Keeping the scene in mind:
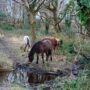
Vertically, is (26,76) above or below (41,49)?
below

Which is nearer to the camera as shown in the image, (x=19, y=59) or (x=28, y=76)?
(x=28, y=76)

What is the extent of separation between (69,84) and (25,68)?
6145mm

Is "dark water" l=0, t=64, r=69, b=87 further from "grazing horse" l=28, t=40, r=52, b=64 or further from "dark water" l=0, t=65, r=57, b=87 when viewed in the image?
"grazing horse" l=28, t=40, r=52, b=64

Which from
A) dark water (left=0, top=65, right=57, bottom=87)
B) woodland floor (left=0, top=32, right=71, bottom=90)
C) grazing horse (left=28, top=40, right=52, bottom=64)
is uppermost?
grazing horse (left=28, top=40, right=52, bottom=64)

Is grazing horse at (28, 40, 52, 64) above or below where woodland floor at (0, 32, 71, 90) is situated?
above

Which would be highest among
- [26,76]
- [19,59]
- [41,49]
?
[41,49]

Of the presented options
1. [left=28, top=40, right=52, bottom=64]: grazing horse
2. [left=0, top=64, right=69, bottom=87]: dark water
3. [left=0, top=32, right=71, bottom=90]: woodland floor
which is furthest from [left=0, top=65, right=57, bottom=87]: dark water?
[left=28, top=40, right=52, bottom=64]: grazing horse

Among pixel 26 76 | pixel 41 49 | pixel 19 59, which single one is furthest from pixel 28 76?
pixel 19 59

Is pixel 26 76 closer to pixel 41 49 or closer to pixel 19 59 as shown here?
pixel 41 49

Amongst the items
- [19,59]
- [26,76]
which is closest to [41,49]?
[19,59]

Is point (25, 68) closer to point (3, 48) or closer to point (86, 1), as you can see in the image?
point (3, 48)

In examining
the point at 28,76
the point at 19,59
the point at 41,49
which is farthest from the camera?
the point at 19,59

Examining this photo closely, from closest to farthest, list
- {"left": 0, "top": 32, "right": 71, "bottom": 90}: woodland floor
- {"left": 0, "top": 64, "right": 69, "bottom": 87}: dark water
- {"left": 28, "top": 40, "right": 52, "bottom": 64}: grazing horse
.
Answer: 1. {"left": 0, "top": 64, "right": 69, "bottom": 87}: dark water
2. {"left": 0, "top": 32, "right": 71, "bottom": 90}: woodland floor
3. {"left": 28, "top": 40, "right": 52, "bottom": 64}: grazing horse

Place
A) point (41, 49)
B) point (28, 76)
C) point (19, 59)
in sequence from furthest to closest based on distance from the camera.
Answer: point (19, 59)
point (41, 49)
point (28, 76)
